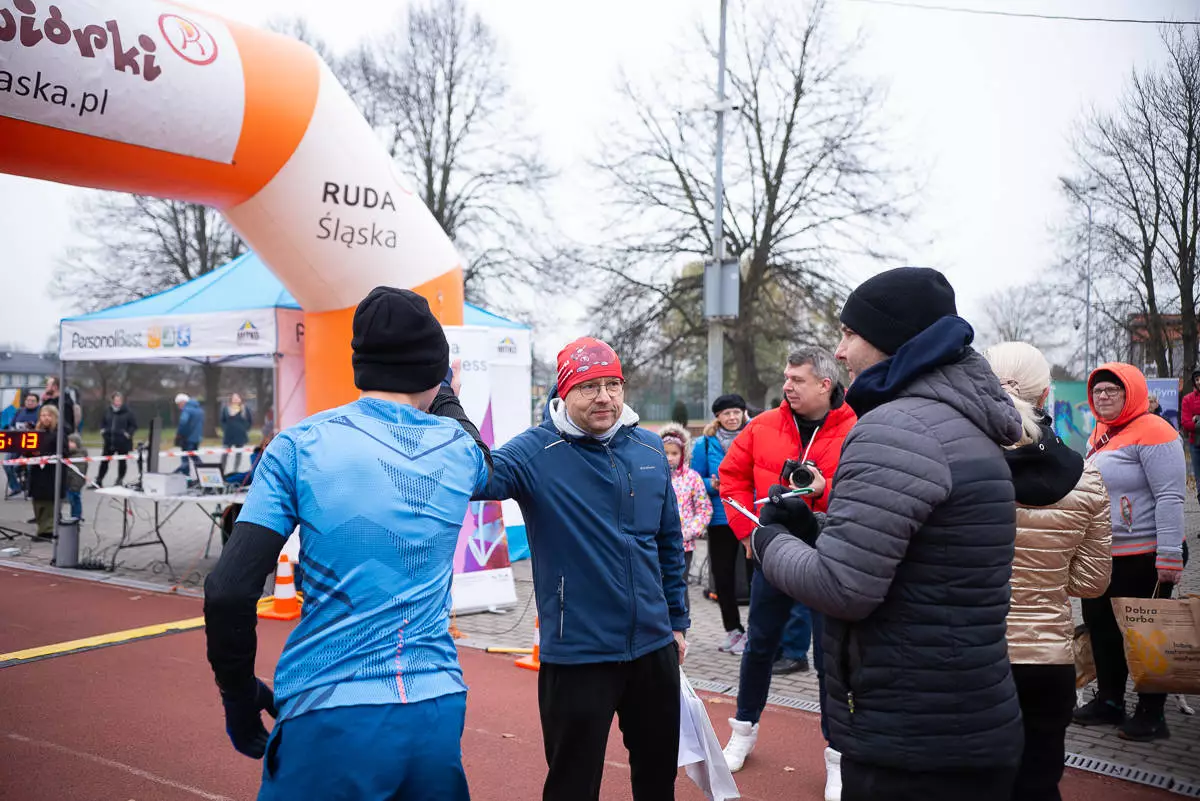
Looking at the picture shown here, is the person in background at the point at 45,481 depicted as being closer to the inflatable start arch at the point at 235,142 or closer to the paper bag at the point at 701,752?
the inflatable start arch at the point at 235,142

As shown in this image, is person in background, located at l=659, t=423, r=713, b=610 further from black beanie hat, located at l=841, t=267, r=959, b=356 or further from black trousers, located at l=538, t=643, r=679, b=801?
black beanie hat, located at l=841, t=267, r=959, b=356

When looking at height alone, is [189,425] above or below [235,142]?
below

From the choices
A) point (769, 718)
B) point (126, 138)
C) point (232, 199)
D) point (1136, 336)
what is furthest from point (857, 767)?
point (1136, 336)

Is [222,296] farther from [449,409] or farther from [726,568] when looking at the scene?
[449,409]

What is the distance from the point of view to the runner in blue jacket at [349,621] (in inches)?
74.2

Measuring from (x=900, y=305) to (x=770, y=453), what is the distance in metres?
2.35

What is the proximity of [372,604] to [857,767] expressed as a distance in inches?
49.4

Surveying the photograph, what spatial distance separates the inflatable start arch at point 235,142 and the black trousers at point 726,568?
9.58ft

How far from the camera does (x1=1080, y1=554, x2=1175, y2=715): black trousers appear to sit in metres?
4.84

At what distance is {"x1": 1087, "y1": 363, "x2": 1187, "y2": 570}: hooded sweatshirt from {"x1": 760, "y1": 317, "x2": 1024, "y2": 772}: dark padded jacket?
3110mm

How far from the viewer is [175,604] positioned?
8266 millimetres

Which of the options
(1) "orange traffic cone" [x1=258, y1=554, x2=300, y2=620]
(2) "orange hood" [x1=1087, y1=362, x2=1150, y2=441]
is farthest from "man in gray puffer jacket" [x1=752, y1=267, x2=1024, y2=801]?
(1) "orange traffic cone" [x1=258, y1=554, x2=300, y2=620]

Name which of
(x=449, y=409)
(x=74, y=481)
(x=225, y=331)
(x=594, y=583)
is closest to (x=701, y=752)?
(x=594, y=583)

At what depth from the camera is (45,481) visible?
11680 millimetres
